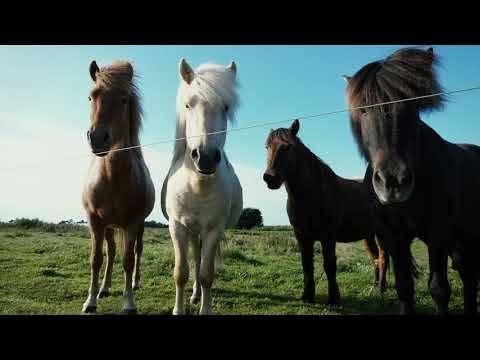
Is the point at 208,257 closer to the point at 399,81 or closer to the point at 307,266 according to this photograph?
the point at 307,266

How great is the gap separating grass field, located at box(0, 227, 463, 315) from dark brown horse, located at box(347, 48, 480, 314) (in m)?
1.83

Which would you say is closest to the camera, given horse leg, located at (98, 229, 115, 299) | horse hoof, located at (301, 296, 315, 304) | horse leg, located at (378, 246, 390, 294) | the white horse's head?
the white horse's head

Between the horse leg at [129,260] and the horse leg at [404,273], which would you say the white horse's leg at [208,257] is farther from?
the horse leg at [404,273]

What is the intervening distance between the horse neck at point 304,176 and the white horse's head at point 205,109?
5.48 ft

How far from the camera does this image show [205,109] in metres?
3.75

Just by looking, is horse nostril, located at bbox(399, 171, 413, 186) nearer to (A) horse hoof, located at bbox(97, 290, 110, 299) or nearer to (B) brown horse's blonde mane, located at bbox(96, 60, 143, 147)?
(B) brown horse's blonde mane, located at bbox(96, 60, 143, 147)

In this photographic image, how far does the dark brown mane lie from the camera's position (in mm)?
3070

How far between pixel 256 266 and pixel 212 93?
5.44m

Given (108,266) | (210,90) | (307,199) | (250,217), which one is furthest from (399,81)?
(250,217)

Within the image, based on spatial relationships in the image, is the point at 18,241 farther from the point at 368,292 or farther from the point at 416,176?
the point at 416,176

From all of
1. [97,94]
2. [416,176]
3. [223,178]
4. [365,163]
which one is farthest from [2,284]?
[416,176]

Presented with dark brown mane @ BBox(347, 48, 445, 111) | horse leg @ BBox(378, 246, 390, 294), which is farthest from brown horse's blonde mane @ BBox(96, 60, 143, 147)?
horse leg @ BBox(378, 246, 390, 294)

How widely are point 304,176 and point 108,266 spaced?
3589 millimetres

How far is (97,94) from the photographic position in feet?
14.5
